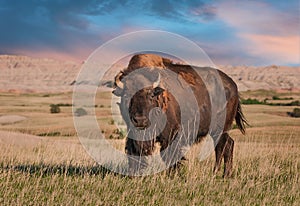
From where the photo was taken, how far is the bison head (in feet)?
30.2

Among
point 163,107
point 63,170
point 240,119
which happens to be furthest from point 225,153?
point 63,170

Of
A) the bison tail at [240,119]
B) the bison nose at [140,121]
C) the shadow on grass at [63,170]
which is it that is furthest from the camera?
the bison tail at [240,119]

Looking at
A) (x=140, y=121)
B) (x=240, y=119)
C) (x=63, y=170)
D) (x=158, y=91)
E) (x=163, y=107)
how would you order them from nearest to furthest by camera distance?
(x=140, y=121), (x=158, y=91), (x=163, y=107), (x=63, y=170), (x=240, y=119)

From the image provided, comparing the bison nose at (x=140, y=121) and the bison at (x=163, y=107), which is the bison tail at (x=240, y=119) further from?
the bison nose at (x=140, y=121)

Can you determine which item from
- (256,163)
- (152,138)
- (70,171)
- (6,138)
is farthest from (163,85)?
(6,138)

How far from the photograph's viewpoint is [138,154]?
33.7ft

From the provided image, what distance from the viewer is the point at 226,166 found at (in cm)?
1149

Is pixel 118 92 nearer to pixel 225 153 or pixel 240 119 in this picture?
pixel 225 153

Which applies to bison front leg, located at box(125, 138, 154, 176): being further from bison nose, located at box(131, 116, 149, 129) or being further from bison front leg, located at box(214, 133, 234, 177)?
bison front leg, located at box(214, 133, 234, 177)

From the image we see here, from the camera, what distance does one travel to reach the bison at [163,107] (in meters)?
9.58

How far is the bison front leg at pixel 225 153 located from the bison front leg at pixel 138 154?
215 centimetres

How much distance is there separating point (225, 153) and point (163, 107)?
2.72 m

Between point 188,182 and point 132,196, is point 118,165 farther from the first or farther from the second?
point 132,196

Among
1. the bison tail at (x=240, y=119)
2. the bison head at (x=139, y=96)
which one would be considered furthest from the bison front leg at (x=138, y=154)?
the bison tail at (x=240, y=119)
